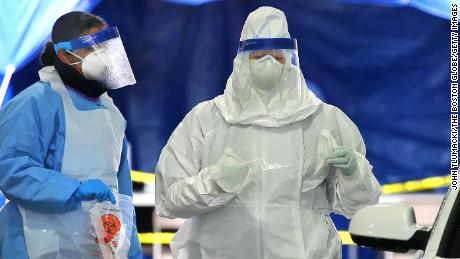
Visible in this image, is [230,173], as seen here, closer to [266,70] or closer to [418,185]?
[266,70]

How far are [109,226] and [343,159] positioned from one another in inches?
39.3

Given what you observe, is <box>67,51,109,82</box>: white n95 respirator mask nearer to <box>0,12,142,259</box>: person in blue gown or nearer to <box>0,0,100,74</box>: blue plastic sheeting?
<box>0,12,142,259</box>: person in blue gown

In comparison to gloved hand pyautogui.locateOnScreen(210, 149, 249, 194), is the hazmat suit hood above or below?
above

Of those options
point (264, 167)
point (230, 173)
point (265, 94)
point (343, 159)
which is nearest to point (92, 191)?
point (230, 173)

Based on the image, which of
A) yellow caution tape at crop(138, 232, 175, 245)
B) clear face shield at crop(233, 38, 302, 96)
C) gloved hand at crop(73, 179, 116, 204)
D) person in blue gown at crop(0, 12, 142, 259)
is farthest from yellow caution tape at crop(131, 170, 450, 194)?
gloved hand at crop(73, 179, 116, 204)

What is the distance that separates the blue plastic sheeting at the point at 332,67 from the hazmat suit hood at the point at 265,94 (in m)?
1.90

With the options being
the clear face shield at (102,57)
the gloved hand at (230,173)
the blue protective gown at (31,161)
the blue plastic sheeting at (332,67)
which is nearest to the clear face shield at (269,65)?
the gloved hand at (230,173)

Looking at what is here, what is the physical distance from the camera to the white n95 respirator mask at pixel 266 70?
Result: 15.0 feet

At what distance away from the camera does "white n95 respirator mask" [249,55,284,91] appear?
4.57 m

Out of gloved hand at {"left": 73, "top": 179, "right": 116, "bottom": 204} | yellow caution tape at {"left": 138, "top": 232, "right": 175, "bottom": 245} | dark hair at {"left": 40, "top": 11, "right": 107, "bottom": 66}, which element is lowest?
yellow caution tape at {"left": 138, "top": 232, "right": 175, "bottom": 245}

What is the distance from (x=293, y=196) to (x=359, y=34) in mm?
2321

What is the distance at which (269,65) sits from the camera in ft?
15.0

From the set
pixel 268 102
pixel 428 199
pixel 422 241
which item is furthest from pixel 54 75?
pixel 428 199

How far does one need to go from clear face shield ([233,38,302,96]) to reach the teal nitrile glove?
1.38ft
